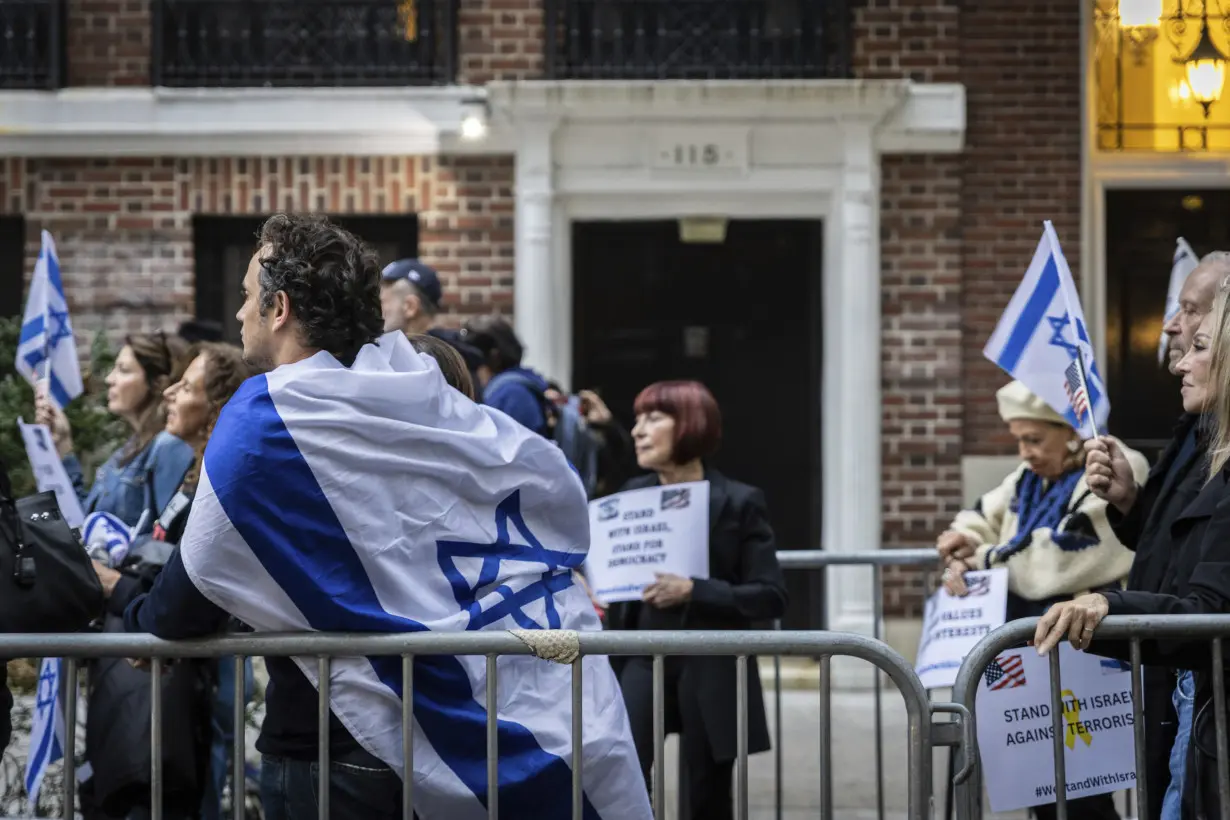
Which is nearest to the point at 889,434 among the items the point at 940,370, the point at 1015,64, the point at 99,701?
the point at 940,370

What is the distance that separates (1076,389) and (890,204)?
637 cm

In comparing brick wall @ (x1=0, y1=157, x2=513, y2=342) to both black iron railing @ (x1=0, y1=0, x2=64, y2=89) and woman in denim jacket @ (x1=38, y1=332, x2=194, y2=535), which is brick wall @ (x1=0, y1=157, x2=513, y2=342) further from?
woman in denim jacket @ (x1=38, y1=332, x2=194, y2=535)

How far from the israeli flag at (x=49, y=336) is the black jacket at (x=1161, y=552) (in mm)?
4139

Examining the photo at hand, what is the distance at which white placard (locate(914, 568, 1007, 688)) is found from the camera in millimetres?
5199

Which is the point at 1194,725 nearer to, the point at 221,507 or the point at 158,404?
the point at 221,507

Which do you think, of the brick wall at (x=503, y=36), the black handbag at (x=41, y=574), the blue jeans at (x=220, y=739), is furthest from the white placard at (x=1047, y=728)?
the brick wall at (x=503, y=36)

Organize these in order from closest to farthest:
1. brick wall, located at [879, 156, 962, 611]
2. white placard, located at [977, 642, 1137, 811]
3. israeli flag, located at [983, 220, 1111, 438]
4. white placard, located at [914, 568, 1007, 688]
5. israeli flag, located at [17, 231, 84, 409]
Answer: white placard, located at [977, 642, 1137, 811]
israeli flag, located at [983, 220, 1111, 438]
white placard, located at [914, 568, 1007, 688]
israeli flag, located at [17, 231, 84, 409]
brick wall, located at [879, 156, 962, 611]

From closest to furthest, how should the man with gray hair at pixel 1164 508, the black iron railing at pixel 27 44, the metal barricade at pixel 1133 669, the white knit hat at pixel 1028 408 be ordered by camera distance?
the metal barricade at pixel 1133 669, the man with gray hair at pixel 1164 508, the white knit hat at pixel 1028 408, the black iron railing at pixel 27 44

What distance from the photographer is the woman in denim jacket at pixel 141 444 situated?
5.37 metres

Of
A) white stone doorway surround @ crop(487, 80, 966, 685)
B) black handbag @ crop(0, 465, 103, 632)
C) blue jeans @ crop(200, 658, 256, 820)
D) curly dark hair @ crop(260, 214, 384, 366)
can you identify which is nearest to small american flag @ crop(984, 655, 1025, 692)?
curly dark hair @ crop(260, 214, 384, 366)

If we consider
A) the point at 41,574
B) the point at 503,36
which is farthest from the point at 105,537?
the point at 503,36

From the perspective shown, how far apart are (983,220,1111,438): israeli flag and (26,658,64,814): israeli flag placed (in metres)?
2.82

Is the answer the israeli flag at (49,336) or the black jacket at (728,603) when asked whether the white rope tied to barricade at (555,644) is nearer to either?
the black jacket at (728,603)

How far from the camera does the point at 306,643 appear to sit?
346cm
